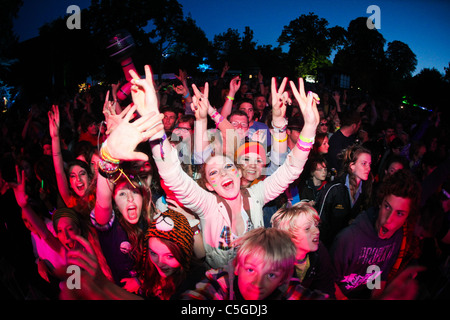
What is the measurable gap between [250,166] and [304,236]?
843 millimetres

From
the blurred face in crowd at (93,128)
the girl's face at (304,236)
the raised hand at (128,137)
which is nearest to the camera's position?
the raised hand at (128,137)

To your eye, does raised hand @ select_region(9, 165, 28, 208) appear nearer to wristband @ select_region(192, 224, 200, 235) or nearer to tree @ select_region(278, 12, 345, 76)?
wristband @ select_region(192, 224, 200, 235)

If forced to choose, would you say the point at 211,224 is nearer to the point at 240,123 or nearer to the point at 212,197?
the point at 212,197

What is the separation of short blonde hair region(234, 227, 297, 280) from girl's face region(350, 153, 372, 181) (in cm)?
179

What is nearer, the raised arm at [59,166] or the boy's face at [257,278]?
the boy's face at [257,278]

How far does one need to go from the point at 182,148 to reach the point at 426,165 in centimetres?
298

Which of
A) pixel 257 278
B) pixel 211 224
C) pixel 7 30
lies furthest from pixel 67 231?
pixel 7 30

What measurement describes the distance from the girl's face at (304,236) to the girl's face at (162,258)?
2.71 ft

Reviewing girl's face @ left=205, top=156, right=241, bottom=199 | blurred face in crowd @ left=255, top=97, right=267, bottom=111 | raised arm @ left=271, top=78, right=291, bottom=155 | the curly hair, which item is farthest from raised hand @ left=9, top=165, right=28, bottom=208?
blurred face in crowd @ left=255, top=97, right=267, bottom=111

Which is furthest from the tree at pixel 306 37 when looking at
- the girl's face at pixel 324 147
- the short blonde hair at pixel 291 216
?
the short blonde hair at pixel 291 216

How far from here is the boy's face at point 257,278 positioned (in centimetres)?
148

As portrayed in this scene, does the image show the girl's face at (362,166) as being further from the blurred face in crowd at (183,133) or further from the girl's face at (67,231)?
the girl's face at (67,231)

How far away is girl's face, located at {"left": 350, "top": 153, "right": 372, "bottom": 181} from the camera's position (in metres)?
2.99
